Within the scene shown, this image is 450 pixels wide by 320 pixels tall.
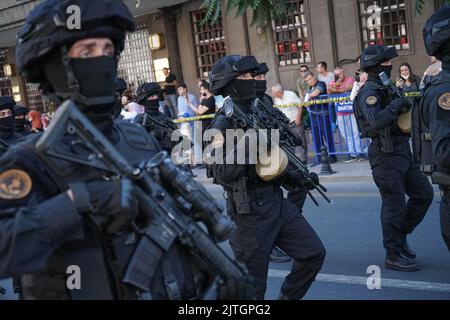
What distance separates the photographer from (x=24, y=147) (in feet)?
7.89

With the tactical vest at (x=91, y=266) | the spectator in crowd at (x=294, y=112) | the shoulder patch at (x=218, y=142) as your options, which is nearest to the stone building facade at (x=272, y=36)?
the spectator in crowd at (x=294, y=112)

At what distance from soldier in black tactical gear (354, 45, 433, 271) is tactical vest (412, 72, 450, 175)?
117 cm

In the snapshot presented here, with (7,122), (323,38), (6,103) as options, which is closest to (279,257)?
(7,122)

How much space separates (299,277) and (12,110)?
4444 mm

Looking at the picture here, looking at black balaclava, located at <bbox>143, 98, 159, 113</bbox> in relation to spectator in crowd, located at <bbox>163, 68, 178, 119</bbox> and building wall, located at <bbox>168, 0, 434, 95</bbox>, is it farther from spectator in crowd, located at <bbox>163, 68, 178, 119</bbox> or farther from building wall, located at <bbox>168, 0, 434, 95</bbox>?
spectator in crowd, located at <bbox>163, 68, 178, 119</bbox>

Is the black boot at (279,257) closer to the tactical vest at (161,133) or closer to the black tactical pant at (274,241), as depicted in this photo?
the black tactical pant at (274,241)

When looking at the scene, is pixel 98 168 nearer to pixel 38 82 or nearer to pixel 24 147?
pixel 24 147

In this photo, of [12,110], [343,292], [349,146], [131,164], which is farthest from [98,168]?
[349,146]

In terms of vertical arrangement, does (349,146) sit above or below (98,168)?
below

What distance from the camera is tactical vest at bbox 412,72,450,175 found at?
4.26m

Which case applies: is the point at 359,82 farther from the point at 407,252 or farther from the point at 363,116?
the point at 407,252

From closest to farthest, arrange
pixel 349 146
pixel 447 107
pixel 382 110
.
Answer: pixel 447 107 → pixel 382 110 → pixel 349 146

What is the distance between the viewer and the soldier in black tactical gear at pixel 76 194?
2.25 m

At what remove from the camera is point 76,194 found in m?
2.26
